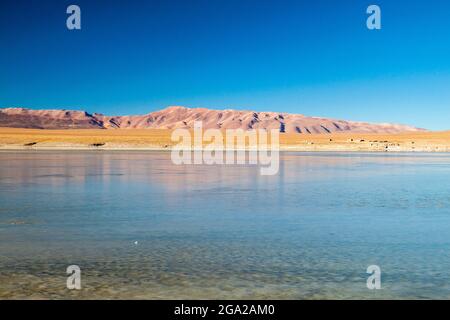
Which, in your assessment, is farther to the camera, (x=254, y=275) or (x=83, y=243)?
(x=83, y=243)

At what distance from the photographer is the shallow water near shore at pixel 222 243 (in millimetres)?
6883

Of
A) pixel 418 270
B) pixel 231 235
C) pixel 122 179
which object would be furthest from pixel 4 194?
pixel 418 270

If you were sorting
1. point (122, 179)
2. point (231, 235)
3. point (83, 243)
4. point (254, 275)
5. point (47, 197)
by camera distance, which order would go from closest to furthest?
point (254, 275)
point (83, 243)
point (231, 235)
point (47, 197)
point (122, 179)

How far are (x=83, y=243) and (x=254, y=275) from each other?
356 centimetres

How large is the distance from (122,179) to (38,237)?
484 inches

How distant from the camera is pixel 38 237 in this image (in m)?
9.89

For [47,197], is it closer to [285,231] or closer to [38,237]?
[38,237]

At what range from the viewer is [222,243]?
9492 mm

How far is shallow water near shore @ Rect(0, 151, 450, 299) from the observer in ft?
22.6

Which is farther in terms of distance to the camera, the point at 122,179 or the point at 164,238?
the point at 122,179

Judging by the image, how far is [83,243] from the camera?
9.40 meters
